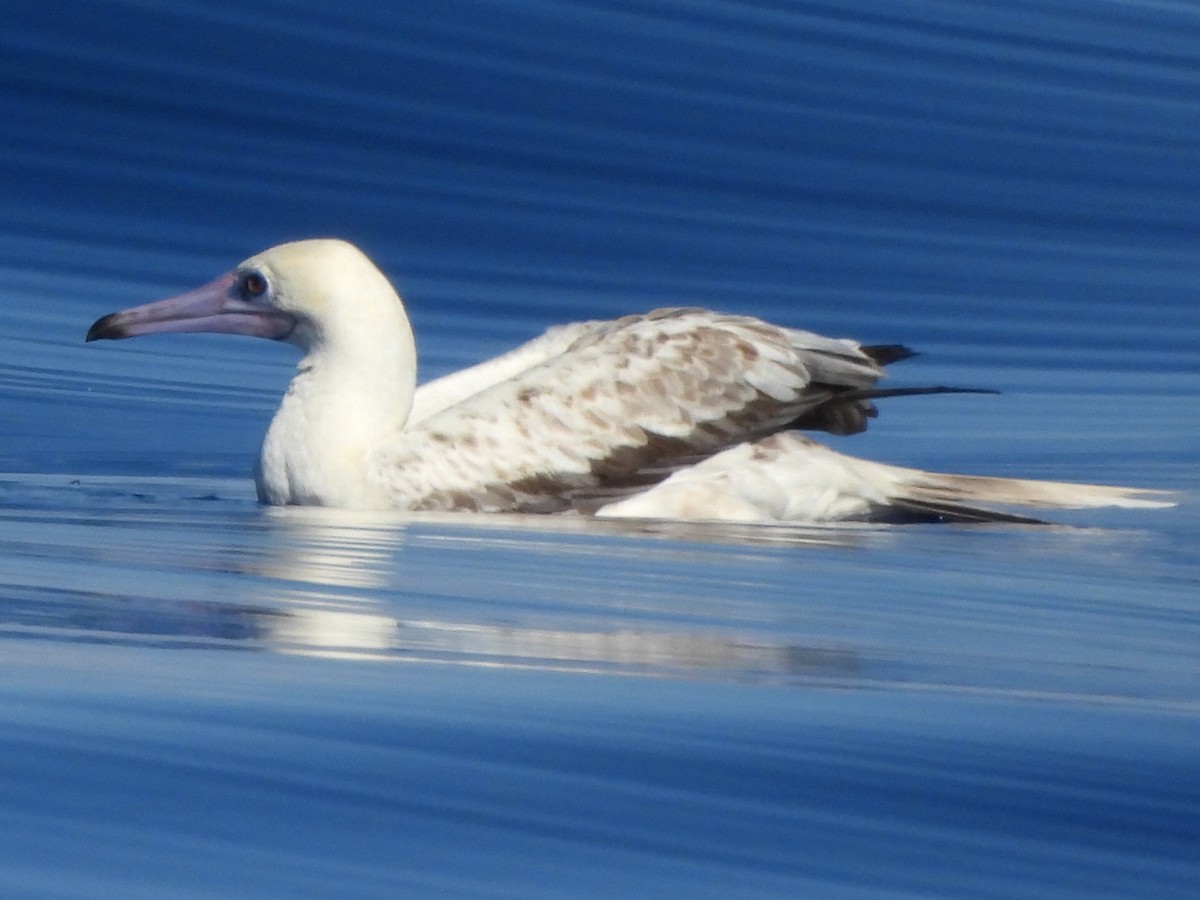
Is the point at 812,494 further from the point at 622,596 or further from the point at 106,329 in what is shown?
the point at 622,596

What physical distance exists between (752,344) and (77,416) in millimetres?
2918

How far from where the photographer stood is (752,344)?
6.75 metres

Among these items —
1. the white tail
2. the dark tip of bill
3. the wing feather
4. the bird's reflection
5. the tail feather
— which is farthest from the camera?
the tail feather

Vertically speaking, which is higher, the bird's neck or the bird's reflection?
the bird's neck

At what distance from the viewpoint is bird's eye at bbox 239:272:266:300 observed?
685 cm

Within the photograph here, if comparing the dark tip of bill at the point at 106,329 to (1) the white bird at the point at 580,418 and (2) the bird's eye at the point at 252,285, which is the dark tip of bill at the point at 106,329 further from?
(2) the bird's eye at the point at 252,285

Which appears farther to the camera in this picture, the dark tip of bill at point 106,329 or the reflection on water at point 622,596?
the dark tip of bill at point 106,329

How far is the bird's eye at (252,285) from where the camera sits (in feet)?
Answer: 22.5

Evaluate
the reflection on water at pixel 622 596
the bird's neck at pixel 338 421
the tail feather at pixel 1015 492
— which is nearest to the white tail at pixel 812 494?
the tail feather at pixel 1015 492

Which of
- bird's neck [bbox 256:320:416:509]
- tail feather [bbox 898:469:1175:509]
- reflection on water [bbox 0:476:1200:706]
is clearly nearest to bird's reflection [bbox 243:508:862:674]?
reflection on water [bbox 0:476:1200:706]

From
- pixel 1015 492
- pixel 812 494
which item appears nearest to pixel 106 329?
pixel 812 494

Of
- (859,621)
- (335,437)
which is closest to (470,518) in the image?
(335,437)

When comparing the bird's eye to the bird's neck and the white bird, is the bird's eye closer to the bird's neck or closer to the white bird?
the white bird

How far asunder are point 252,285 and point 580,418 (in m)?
0.92
